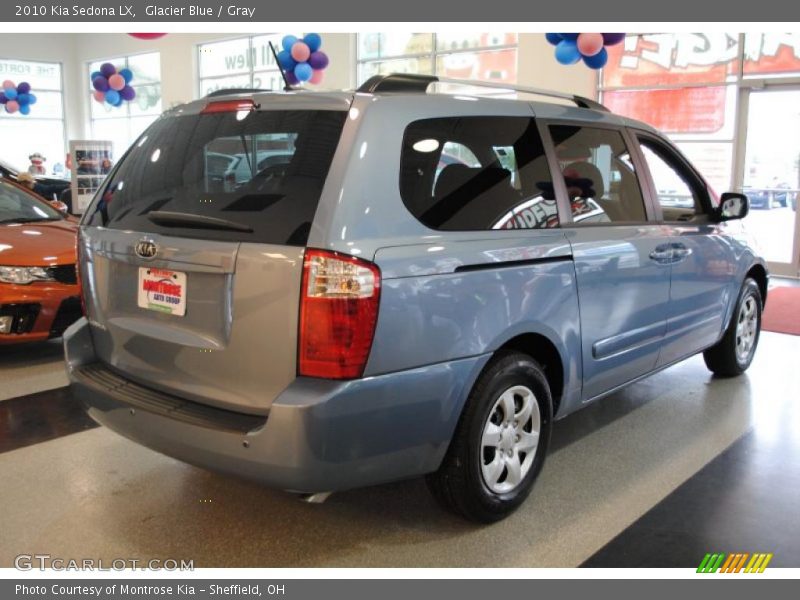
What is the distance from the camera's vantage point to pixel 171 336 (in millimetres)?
2527

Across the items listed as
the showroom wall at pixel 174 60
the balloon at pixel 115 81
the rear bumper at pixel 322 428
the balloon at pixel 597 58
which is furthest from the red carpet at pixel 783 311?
the balloon at pixel 115 81

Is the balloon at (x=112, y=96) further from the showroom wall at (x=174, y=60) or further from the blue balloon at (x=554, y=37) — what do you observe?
the blue balloon at (x=554, y=37)

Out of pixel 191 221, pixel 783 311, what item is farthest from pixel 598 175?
pixel 783 311

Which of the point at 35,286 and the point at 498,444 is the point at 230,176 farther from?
the point at 35,286

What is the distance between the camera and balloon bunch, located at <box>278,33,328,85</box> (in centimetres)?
1233

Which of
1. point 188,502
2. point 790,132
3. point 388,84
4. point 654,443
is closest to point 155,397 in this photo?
point 188,502

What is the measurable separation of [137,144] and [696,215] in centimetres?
300

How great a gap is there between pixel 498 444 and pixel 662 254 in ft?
4.75

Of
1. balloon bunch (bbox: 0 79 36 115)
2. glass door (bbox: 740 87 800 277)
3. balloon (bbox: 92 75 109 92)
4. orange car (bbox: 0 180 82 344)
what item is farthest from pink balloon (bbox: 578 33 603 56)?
balloon bunch (bbox: 0 79 36 115)

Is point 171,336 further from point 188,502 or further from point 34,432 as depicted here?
point 34,432

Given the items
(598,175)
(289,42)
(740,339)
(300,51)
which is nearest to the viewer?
(598,175)

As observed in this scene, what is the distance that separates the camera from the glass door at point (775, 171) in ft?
32.7

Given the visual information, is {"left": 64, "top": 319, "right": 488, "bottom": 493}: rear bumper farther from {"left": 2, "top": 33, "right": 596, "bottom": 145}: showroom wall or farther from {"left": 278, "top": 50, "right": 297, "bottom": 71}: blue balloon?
{"left": 278, "top": 50, "right": 297, "bottom": 71}: blue balloon

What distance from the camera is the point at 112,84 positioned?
17203mm
